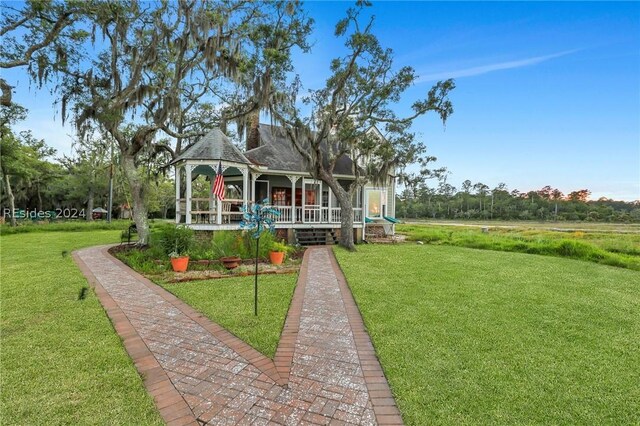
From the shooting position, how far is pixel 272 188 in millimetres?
16969

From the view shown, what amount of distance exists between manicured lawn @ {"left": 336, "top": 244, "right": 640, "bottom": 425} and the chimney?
11.3 meters

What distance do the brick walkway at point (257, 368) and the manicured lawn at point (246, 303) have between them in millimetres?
163

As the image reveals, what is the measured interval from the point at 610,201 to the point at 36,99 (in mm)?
106464

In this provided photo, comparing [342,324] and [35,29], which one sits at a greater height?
[35,29]

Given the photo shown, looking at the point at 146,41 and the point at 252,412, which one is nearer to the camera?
the point at 252,412

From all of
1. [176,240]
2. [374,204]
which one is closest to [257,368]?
[176,240]

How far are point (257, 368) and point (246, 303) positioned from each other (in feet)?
7.97

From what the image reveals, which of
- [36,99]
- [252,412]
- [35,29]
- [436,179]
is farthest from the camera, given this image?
[436,179]

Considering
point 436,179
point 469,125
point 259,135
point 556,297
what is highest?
point 469,125

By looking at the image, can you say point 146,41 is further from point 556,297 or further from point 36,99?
point 556,297

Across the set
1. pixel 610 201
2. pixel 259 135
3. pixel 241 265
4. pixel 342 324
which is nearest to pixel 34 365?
pixel 342 324

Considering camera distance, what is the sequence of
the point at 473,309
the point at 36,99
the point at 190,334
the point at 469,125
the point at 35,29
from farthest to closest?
the point at 469,125 → the point at 36,99 → the point at 35,29 → the point at 473,309 → the point at 190,334

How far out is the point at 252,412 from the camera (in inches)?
107

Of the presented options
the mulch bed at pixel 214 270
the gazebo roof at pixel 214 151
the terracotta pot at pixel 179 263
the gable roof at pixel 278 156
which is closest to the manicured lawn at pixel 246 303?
the mulch bed at pixel 214 270
